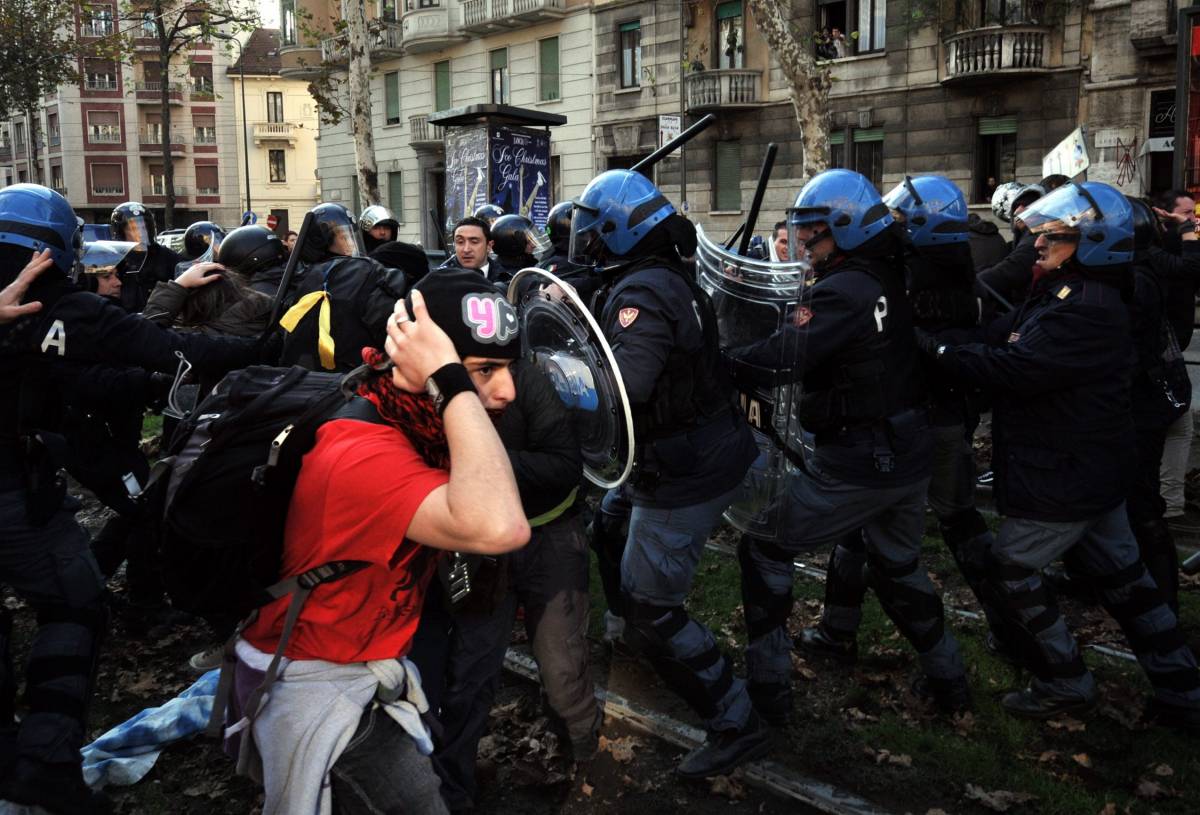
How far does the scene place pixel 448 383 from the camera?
84.9 inches

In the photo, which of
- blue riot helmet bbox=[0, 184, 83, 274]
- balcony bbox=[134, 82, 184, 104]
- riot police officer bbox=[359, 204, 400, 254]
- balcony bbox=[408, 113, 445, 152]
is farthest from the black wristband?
balcony bbox=[134, 82, 184, 104]

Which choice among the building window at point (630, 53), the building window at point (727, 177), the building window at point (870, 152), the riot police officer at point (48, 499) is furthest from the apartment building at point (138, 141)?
the riot police officer at point (48, 499)

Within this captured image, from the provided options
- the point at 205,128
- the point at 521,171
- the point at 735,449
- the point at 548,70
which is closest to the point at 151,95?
the point at 205,128

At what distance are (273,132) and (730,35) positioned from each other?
4718 cm

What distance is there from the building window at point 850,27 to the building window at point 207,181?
5349 centimetres

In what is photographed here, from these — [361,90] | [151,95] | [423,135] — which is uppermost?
[151,95]

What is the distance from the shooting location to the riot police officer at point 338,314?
4.68m

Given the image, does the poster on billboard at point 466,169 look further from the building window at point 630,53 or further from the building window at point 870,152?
the building window at point 630,53

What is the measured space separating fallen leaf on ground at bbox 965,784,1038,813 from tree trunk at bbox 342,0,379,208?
60.9 ft

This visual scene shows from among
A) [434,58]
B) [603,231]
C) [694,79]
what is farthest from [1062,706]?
[434,58]

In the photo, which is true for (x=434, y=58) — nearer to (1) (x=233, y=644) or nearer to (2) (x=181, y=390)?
(2) (x=181, y=390)

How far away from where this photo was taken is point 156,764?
14.3ft

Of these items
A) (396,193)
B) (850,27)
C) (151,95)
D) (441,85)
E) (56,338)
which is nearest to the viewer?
(56,338)

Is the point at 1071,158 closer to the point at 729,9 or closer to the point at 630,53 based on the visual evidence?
the point at 729,9
